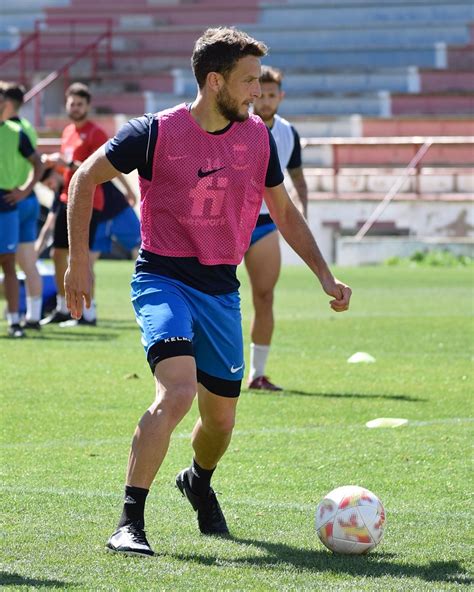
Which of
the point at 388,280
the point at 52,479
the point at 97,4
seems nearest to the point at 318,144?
the point at 388,280

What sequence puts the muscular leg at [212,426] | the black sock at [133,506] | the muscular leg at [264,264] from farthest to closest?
1. the muscular leg at [264,264]
2. the muscular leg at [212,426]
3. the black sock at [133,506]

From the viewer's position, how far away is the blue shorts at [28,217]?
44.4ft

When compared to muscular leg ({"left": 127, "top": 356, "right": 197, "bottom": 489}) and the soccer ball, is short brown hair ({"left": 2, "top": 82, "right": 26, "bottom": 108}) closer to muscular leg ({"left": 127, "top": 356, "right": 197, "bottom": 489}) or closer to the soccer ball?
muscular leg ({"left": 127, "top": 356, "right": 197, "bottom": 489})

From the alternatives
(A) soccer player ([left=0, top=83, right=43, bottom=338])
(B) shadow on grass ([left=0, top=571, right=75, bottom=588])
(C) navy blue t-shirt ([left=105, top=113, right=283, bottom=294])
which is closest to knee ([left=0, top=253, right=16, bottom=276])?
(A) soccer player ([left=0, top=83, right=43, bottom=338])

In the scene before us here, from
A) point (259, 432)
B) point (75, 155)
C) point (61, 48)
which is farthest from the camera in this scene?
point (61, 48)

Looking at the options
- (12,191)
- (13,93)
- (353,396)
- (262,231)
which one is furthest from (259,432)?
(13,93)

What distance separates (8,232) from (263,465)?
6.54m

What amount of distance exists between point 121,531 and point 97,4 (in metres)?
32.5

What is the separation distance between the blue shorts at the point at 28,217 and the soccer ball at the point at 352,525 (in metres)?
8.85

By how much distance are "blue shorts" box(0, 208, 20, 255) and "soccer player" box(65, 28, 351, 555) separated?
7.53 m

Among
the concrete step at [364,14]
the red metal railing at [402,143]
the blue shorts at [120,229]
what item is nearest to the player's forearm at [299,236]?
the blue shorts at [120,229]

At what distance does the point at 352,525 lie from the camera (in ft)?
16.7

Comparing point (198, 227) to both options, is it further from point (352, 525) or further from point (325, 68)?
point (325, 68)

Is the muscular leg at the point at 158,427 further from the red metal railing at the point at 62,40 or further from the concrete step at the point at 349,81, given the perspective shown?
the red metal railing at the point at 62,40
